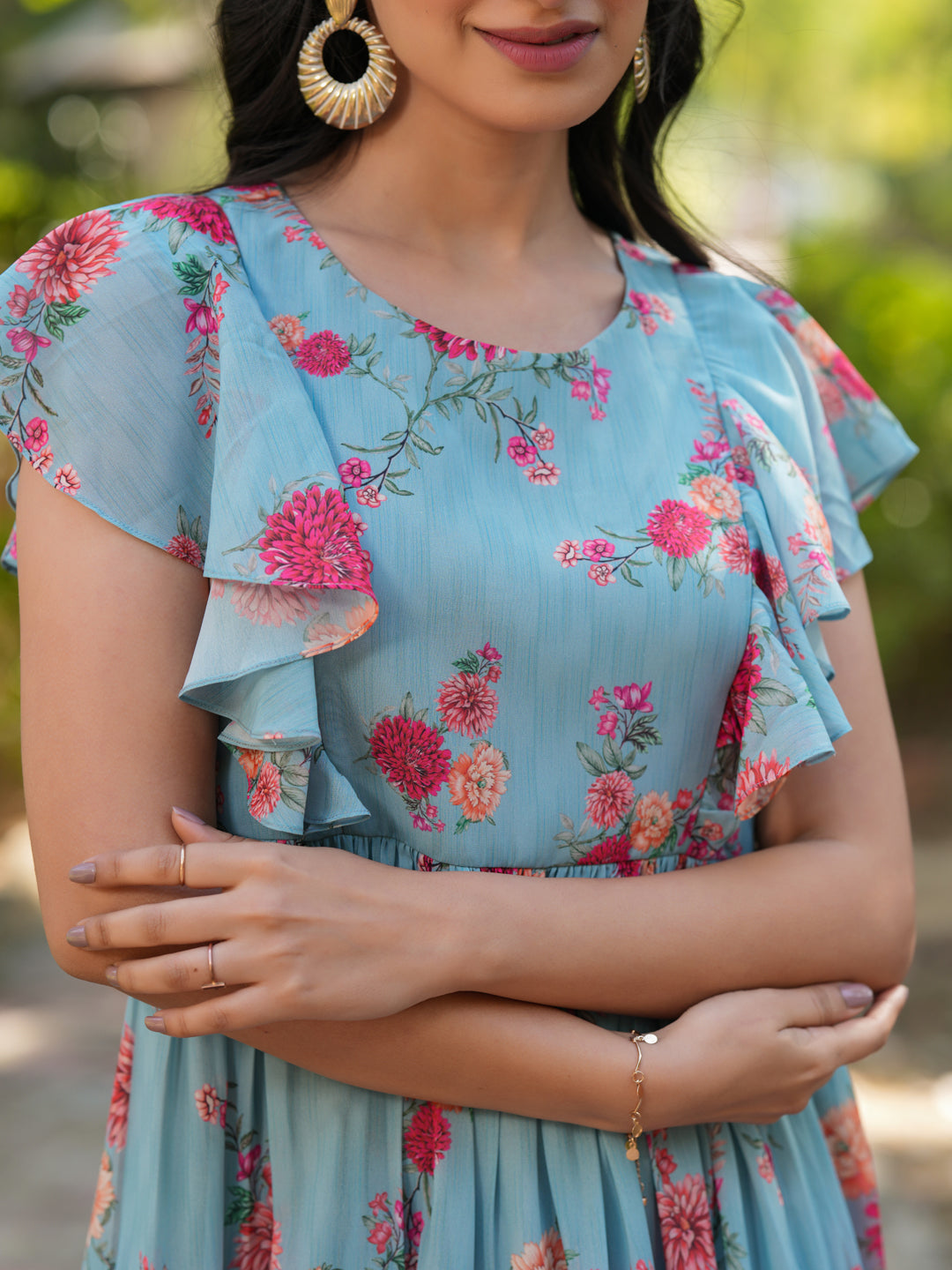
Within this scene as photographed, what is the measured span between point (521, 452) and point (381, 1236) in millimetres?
850

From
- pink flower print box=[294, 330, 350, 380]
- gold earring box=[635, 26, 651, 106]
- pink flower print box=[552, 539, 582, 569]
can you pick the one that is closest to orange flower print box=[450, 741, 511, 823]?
pink flower print box=[552, 539, 582, 569]

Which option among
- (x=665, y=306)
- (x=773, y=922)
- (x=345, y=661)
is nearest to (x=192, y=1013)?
(x=345, y=661)

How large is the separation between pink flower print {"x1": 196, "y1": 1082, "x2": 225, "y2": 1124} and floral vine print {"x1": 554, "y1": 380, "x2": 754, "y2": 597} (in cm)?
70

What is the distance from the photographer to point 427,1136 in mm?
1354

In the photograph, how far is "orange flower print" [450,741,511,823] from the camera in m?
1.32

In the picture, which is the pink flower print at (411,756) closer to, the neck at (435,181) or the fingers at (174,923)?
the fingers at (174,923)

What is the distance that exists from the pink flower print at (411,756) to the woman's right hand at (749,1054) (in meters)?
0.35

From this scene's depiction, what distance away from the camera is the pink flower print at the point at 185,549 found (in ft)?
4.05

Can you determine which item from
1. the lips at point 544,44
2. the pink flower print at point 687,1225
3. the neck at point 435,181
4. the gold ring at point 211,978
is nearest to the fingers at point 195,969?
the gold ring at point 211,978

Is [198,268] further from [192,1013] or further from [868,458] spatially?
[868,458]

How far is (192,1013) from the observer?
1.16 m

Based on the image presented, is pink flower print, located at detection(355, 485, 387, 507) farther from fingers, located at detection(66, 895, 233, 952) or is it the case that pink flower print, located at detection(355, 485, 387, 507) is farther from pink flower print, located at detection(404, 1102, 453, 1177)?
pink flower print, located at detection(404, 1102, 453, 1177)

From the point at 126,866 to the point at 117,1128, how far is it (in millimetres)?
549

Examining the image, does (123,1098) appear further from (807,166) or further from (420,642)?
(807,166)
